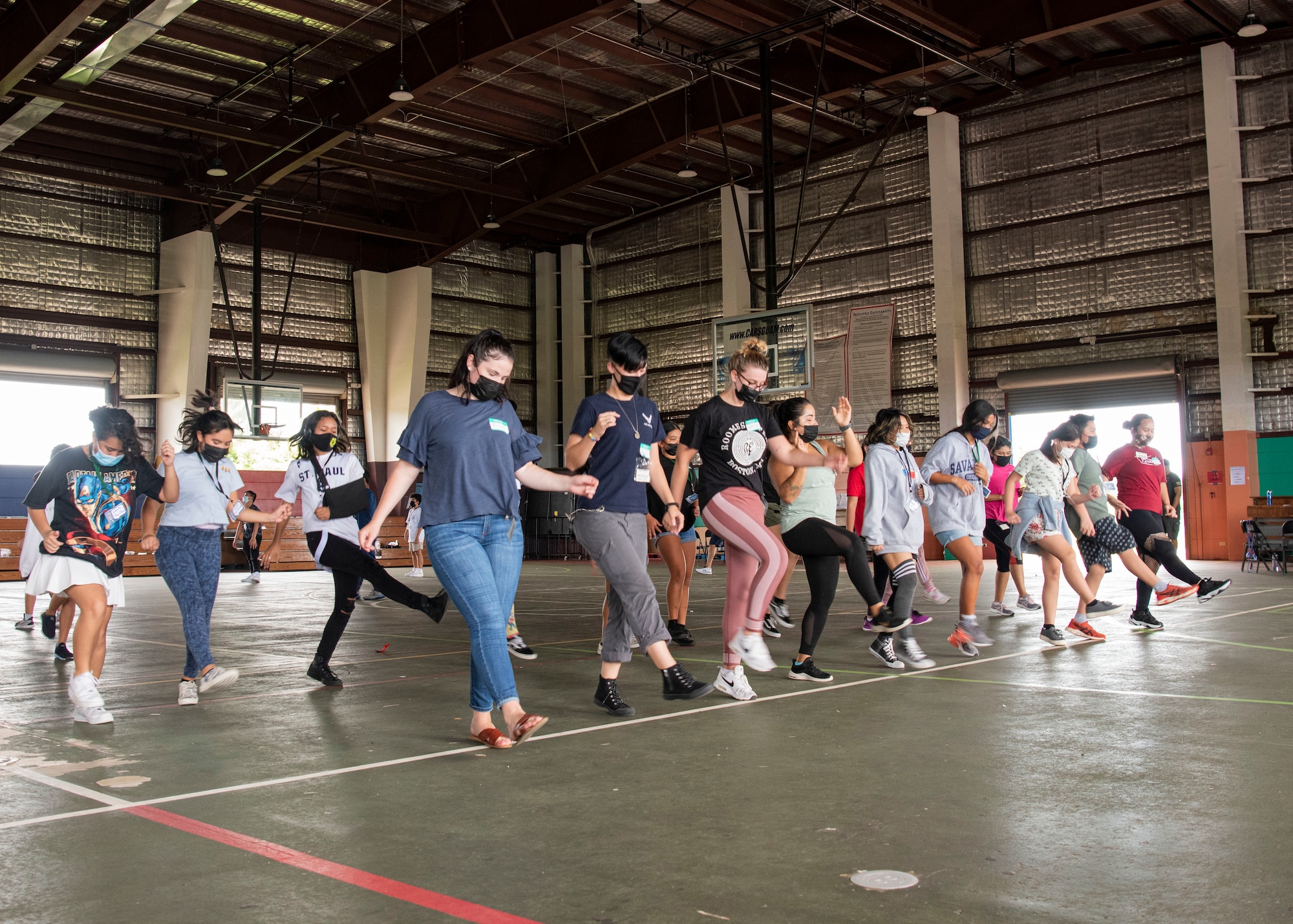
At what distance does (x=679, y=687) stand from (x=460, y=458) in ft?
5.50

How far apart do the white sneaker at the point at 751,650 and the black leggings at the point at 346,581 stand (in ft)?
6.07

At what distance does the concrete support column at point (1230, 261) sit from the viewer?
21.6m

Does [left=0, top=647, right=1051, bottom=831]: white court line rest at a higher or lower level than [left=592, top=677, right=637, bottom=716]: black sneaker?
lower

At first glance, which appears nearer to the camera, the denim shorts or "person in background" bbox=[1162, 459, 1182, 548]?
the denim shorts

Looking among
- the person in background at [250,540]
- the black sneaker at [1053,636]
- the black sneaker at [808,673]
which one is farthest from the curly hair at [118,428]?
the person in background at [250,540]

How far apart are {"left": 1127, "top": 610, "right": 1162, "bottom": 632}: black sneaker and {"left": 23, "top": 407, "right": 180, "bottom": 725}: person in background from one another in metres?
6.95

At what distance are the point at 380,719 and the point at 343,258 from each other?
26.9 m

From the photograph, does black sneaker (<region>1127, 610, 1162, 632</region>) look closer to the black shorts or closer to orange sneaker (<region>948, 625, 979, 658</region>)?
the black shorts

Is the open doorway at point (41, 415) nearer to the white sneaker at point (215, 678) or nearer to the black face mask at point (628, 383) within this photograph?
the white sneaker at point (215, 678)

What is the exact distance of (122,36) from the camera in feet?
55.7

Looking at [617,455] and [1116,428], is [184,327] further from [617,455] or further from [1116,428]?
[617,455]

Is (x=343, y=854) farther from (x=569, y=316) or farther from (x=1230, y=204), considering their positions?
(x=569, y=316)

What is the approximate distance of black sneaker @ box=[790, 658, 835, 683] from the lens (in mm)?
6109

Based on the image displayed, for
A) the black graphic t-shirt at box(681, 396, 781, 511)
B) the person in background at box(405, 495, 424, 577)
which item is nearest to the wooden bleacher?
the person in background at box(405, 495, 424, 577)
